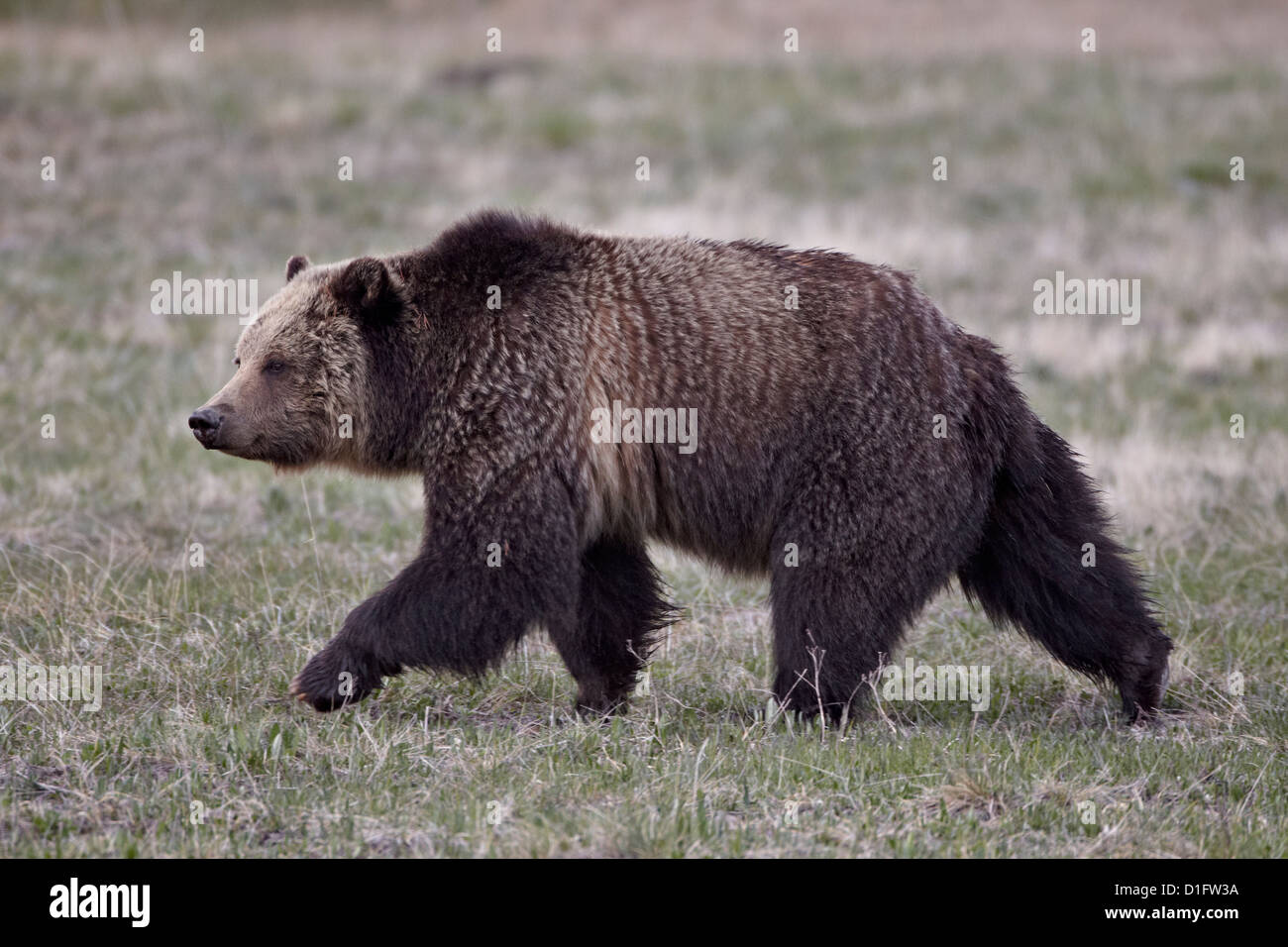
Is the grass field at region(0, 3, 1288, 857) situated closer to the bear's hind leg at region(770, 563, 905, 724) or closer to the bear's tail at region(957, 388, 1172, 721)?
the bear's hind leg at region(770, 563, 905, 724)

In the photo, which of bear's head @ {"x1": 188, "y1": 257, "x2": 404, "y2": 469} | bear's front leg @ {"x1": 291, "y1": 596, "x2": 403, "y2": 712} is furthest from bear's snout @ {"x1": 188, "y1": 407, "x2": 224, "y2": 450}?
bear's front leg @ {"x1": 291, "y1": 596, "x2": 403, "y2": 712}

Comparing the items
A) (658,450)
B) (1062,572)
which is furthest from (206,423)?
(1062,572)

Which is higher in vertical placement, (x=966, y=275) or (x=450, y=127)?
(x=450, y=127)

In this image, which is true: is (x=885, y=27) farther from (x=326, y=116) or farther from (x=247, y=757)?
(x=247, y=757)

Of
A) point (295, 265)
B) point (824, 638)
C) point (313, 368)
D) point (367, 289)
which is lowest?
point (824, 638)

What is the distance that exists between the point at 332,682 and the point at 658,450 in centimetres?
175

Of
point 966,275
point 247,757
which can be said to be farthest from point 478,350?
point 966,275

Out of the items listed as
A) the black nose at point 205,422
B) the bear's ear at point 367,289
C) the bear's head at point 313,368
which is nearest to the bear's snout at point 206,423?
the black nose at point 205,422

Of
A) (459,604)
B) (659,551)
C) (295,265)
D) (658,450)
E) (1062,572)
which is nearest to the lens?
(459,604)

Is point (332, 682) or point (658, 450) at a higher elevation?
point (658, 450)

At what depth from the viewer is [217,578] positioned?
8461mm

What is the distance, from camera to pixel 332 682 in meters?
6.22

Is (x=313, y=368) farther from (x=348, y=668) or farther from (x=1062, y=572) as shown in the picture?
(x=1062, y=572)

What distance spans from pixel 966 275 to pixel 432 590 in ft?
42.4
